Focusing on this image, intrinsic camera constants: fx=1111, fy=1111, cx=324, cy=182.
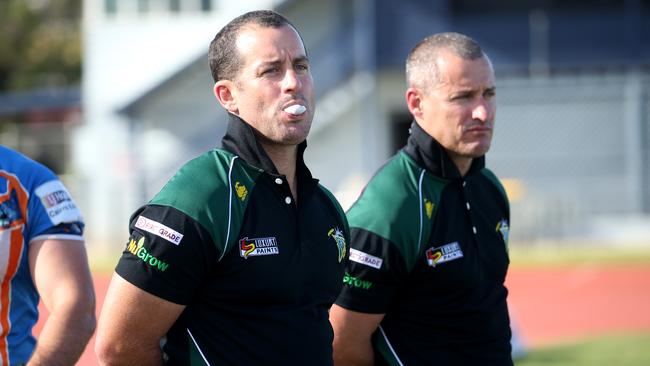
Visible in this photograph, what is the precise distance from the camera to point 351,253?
13.8ft

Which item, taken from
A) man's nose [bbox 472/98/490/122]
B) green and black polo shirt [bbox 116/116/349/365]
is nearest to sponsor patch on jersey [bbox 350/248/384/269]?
green and black polo shirt [bbox 116/116/349/365]

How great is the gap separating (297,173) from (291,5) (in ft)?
85.2

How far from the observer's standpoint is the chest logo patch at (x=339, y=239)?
3.71 metres

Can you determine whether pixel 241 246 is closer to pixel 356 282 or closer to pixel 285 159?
pixel 285 159

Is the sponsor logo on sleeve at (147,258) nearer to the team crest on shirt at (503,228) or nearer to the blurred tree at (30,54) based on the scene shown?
the team crest on shirt at (503,228)

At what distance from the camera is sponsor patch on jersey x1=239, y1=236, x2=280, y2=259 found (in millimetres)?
3348

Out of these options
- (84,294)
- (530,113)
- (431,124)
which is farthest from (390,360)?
(530,113)

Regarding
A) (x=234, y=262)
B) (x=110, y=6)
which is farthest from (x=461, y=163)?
(x=110, y=6)

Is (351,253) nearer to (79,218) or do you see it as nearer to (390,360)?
(390,360)

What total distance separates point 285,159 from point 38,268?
944 millimetres

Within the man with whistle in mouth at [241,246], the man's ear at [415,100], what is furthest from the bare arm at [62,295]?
the man's ear at [415,100]

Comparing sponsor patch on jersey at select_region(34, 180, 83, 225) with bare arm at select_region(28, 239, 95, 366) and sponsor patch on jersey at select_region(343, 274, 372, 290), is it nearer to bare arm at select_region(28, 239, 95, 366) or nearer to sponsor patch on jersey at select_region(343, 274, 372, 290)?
bare arm at select_region(28, 239, 95, 366)

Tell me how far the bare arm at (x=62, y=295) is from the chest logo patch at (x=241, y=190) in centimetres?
78

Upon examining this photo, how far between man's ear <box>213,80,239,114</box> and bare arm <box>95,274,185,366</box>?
2.22ft
